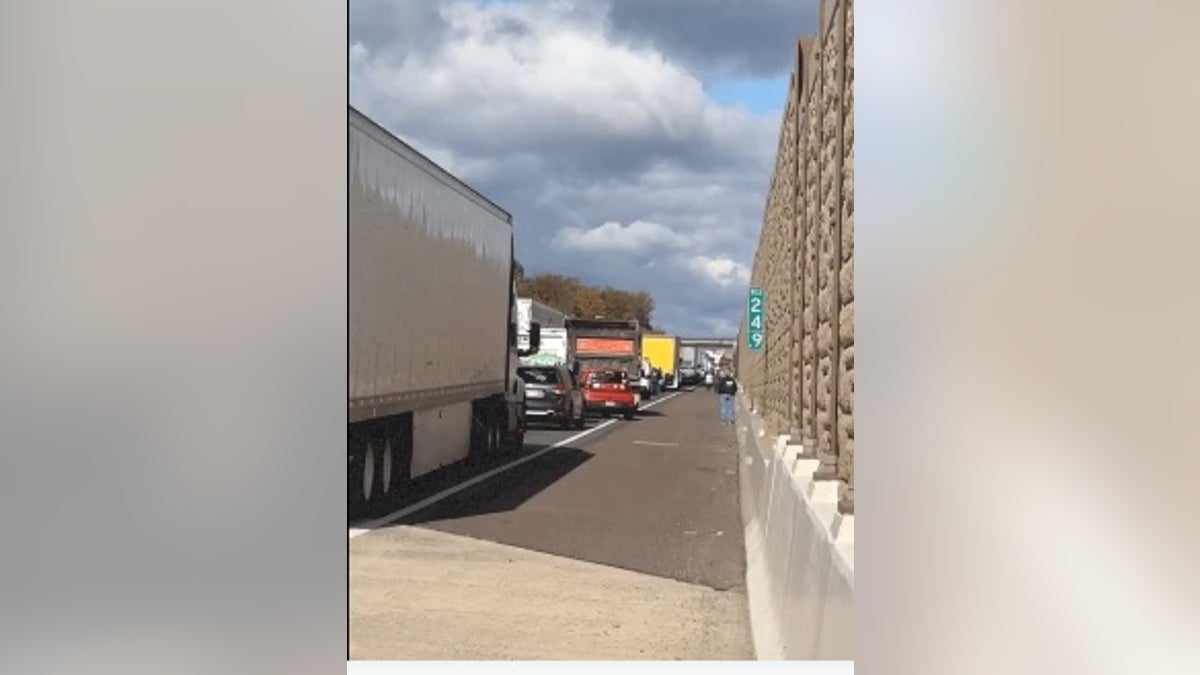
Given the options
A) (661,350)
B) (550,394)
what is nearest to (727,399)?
(550,394)

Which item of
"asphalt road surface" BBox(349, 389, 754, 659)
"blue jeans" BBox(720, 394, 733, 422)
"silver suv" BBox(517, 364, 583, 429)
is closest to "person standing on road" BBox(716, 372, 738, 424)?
"blue jeans" BBox(720, 394, 733, 422)

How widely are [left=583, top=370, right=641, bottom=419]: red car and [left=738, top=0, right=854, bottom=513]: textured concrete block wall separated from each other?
30.0 meters

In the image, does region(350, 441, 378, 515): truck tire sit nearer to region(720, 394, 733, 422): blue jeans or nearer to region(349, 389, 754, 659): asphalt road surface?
region(349, 389, 754, 659): asphalt road surface

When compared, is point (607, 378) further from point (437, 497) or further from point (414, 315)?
point (414, 315)

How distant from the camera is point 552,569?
11.7 m

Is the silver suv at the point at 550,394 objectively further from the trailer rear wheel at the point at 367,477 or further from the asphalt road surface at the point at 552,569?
the trailer rear wheel at the point at 367,477

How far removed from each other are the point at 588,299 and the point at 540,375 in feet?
229

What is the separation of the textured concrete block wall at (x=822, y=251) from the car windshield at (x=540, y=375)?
17.7 meters

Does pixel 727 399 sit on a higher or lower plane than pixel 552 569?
higher

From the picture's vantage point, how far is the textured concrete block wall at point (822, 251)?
6723 millimetres
